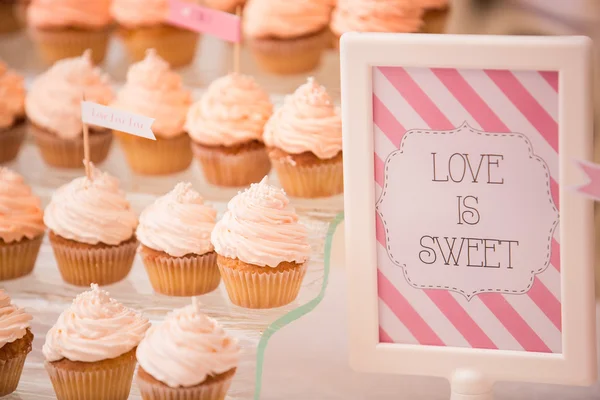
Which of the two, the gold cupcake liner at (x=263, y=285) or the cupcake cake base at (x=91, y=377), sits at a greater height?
the gold cupcake liner at (x=263, y=285)

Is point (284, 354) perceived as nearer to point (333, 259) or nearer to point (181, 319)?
point (333, 259)

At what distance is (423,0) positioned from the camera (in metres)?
3.15

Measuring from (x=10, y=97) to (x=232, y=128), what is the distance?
71 cm

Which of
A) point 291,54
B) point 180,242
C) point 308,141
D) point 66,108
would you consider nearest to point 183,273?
point 180,242

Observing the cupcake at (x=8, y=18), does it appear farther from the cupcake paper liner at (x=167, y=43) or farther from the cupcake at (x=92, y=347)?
the cupcake at (x=92, y=347)

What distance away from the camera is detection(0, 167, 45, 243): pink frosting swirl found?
2598 millimetres

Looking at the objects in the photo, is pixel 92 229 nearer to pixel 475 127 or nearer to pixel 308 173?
pixel 308 173

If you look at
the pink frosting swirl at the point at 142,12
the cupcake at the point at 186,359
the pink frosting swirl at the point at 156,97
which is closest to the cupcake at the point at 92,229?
the pink frosting swirl at the point at 156,97

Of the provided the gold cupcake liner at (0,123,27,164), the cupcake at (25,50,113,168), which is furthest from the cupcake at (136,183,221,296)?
the gold cupcake liner at (0,123,27,164)

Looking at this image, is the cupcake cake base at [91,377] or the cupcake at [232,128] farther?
the cupcake at [232,128]

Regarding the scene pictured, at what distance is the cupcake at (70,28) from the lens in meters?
3.39

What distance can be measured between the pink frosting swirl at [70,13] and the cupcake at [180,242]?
1.07 m

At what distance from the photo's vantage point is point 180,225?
2494 millimetres

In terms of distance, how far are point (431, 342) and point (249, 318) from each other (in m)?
0.50
